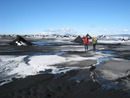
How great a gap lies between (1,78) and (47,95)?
10.6ft

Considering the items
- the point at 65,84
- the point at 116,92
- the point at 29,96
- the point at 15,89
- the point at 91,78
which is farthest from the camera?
the point at 91,78

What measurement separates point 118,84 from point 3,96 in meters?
4.61

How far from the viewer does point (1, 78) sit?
7.18 meters

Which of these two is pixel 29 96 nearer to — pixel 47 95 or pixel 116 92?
pixel 47 95

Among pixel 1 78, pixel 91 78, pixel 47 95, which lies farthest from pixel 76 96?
pixel 1 78

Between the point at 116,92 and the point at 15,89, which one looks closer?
the point at 116,92

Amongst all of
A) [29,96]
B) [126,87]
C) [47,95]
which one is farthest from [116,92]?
[29,96]

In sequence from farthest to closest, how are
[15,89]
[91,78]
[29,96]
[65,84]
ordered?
1. [91,78]
2. [65,84]
3. [15,89]
4. [29,96]

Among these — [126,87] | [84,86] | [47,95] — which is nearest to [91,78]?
[84,86]

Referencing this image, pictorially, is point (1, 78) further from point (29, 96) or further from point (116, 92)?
point (116, 92)

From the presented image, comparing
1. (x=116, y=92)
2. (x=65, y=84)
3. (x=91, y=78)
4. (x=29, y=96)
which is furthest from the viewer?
(x=91, y=78)

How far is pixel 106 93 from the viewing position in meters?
5.34

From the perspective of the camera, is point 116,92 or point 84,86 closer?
point 116,92

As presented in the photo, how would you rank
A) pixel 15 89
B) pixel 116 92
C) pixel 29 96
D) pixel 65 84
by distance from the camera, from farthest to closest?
pixel 65 84
pixel 15 89
pixel 116 92
pixel 29 96
